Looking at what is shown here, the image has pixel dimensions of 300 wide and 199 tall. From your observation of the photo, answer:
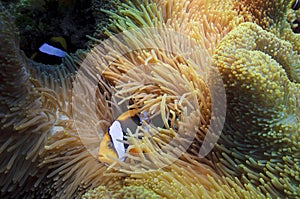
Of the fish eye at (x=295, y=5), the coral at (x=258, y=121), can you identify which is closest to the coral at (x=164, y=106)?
the coral at (x=258, y=121)

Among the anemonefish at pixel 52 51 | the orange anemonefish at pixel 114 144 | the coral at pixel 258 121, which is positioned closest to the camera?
the coral at pixel 258 121

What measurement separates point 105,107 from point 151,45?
0.30 m

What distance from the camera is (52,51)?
1.41m

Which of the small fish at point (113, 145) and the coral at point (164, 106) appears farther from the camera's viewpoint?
the small fish at point (113, 145)

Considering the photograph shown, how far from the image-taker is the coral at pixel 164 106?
0.91 metres

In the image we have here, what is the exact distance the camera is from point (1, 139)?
988 mm

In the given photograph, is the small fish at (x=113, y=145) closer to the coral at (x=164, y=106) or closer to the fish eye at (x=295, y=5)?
the coral at (x=164, y=106)

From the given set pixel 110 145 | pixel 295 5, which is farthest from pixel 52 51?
pixel 295 5

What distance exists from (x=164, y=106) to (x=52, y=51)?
641 mm

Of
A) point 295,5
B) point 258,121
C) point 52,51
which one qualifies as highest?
Answer: point 295,5

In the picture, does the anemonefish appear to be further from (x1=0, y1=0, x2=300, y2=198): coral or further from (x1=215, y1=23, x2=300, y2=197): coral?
(x1=215, y1=23, x2=300, y2=197): coral

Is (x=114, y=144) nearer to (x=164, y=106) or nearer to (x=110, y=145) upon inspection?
(x=110, y=145)

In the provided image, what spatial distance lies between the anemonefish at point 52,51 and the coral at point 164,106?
0.42ft

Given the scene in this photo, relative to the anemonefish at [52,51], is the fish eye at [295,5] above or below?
above
